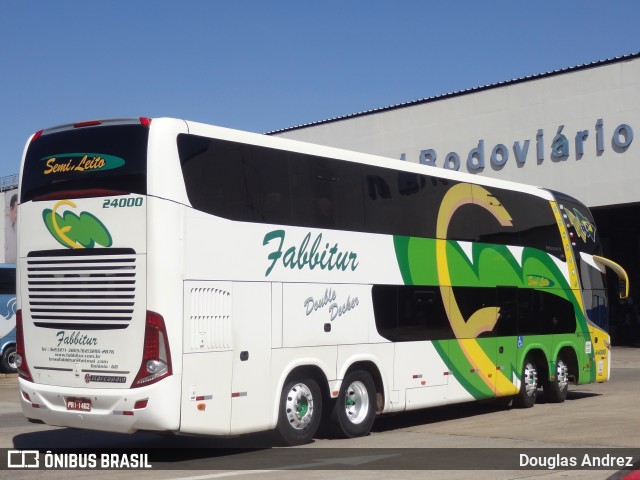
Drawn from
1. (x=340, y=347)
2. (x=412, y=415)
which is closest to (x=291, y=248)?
(x=340, y=347)

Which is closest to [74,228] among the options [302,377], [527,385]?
[302,377]

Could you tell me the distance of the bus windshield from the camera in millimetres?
11398

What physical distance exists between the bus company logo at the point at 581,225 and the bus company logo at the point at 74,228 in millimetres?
11253

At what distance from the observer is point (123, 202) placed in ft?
37.4

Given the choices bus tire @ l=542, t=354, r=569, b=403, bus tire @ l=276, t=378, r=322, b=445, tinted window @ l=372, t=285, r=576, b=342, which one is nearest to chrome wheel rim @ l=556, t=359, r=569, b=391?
bus tire @ l=542, t=354, r=569, b=403

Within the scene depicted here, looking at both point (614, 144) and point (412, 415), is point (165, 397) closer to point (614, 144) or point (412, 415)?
point (412, 415)

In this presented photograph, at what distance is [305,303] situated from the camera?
13180 mm

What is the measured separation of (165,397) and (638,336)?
40.9 m

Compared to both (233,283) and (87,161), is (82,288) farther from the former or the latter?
(233,283)

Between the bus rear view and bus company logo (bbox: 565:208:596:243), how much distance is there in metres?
11.2

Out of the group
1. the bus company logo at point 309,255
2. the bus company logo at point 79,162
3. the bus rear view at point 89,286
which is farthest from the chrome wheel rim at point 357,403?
the bus company logo at point 79,162

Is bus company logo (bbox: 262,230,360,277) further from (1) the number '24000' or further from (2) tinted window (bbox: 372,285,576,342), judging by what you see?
(1) the number '24000'

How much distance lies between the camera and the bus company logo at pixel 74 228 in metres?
11.6

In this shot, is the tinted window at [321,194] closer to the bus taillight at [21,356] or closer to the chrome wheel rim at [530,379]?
the chrome wheel rim at [530,379]
